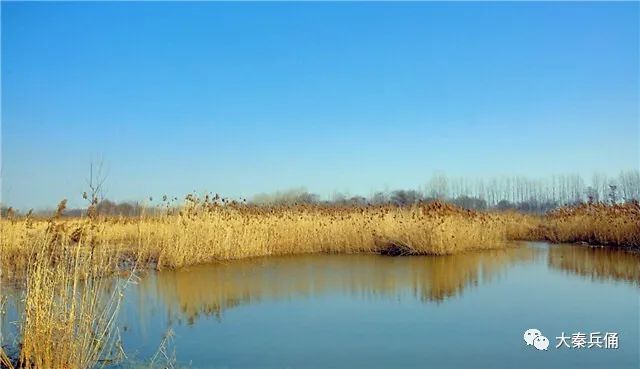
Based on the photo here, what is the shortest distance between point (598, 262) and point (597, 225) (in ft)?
Result: 13.8

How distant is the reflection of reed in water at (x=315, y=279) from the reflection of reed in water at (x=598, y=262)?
878 millimetres

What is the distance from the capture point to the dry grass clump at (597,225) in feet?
41.0

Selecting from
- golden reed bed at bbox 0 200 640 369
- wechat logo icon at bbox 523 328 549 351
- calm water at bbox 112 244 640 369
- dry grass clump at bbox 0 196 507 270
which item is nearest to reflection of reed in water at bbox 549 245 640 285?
calm water at bbox 112 244 640 369

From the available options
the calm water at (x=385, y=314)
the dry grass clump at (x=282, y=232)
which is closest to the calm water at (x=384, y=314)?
the calm water at (x=385, y=314)

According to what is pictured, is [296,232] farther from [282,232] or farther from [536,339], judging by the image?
[536,339]

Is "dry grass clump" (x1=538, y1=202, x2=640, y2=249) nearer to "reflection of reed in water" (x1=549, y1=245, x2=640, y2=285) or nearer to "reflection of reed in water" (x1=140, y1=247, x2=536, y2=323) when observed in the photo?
"reflection of reed in water" (x1=549, y1=245, x2=640, y2=285)

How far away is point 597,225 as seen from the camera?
1373 cm

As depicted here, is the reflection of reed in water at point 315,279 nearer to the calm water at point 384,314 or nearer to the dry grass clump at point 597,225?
the calm water at point 384,314

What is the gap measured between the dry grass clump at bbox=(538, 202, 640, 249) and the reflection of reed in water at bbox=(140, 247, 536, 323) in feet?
10.2

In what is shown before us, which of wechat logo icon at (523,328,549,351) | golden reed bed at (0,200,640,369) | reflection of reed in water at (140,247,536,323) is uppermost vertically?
golden reed bed at (0,200,640,369)

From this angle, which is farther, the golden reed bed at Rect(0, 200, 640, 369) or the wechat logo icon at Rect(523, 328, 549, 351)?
the golden reed bed at Rect(0, 200, 640, 369)

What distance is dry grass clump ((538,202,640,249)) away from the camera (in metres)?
12.5

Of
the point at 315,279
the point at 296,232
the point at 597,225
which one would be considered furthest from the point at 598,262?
the point at 296,232

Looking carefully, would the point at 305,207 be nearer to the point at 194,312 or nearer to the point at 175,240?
the point at 175,240
